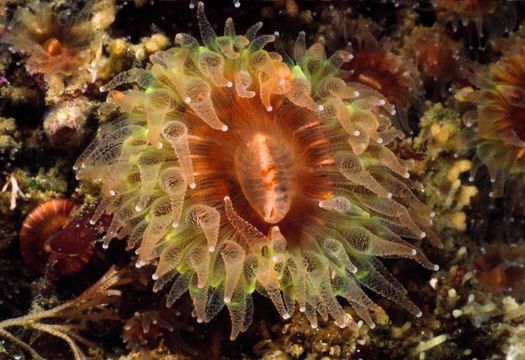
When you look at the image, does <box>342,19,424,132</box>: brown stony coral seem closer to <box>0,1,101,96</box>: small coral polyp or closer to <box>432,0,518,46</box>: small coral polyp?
<box>432,0,518,46</box>: small coral polyp

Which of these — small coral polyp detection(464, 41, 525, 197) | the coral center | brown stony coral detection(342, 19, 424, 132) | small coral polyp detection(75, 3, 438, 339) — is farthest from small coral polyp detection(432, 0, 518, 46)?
the coral center

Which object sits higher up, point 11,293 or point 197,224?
point 197,224

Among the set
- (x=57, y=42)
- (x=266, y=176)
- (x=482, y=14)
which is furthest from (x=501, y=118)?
(x=57, y=42)

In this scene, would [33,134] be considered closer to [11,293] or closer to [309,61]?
[11,293]

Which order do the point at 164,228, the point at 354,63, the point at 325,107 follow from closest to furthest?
the point at 164,228
the point at 325,107
the point at 354,63

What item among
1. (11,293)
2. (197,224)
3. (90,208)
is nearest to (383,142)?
(197,224)

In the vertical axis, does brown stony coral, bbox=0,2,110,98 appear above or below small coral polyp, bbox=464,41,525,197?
above

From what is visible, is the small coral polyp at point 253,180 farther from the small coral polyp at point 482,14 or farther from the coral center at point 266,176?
the small coral polyp at point 482,14

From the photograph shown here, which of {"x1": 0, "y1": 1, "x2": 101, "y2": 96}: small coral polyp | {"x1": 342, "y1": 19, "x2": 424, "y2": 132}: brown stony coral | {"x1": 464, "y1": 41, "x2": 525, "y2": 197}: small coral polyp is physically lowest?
{"x1": 464, "y1": 41, "x2": 525, "y2": 197}: small coral polyp
